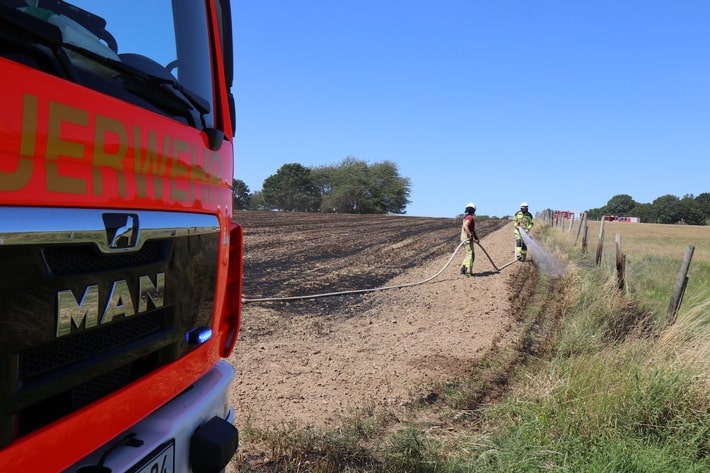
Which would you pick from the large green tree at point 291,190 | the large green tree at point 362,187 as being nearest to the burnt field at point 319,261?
the large green tree at point 291,190

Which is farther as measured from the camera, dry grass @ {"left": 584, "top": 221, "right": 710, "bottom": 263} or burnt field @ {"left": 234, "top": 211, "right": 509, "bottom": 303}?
dry grass @ {"left": 584, "top": 221, "right": 710, "bottom": 263}

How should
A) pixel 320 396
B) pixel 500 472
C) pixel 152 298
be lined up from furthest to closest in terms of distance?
1. pixel 320 396
2. pixel 500 472
3. pixel 152 298

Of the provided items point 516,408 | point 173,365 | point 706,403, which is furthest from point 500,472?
point 173,365

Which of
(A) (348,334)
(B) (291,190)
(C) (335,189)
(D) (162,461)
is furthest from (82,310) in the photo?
(C) (335,189)

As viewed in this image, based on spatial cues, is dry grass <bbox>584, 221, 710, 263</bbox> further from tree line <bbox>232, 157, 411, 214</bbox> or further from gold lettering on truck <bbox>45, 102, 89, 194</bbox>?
tree line <bbox>232, 157, 411, 214</bbox>

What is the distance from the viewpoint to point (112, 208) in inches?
52.0

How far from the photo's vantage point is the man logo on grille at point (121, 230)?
1.29 metres

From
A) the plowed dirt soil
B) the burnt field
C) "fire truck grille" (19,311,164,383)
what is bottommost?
the plowed dirt soil

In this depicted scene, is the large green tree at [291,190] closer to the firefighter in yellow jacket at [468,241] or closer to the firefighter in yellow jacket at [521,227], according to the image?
the firefighter in yellow jacket at [521,227]

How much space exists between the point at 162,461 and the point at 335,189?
76818mm

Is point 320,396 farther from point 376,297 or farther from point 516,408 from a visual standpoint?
point 376,297

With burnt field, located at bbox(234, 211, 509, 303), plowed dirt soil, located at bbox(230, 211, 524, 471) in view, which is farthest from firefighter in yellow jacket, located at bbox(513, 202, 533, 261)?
burnt field, located at bbox(234, 211, 509, 303)

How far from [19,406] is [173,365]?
657 millimetres

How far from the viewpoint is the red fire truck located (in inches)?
42.0
